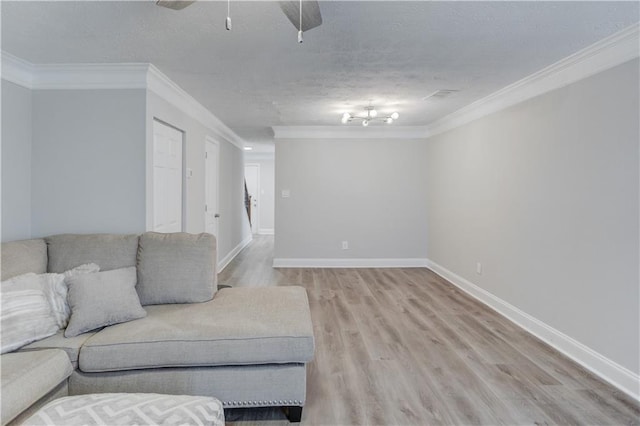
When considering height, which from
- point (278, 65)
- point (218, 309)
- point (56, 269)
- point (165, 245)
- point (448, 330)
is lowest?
point (448, 330)

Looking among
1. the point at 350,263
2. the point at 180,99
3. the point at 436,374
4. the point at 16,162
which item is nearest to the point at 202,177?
the point at 180,99

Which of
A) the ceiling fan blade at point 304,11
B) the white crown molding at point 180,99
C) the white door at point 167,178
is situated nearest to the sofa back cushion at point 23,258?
the white door at point 167,178

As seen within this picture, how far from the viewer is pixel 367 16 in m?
2.13

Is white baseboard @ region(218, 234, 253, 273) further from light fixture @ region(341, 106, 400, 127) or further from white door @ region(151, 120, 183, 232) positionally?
light fixture @ region(341, 106, 400, 127)

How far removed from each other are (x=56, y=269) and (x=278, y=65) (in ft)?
7.22

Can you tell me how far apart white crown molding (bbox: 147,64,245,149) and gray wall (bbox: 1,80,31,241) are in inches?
39.6

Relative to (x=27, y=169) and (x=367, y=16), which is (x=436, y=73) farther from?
(x=27, y=169)

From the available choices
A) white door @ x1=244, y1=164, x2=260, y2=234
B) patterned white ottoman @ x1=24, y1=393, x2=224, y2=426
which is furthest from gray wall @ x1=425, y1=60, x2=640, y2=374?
white door @ x1=244, y1=164, x2=260, y2=234

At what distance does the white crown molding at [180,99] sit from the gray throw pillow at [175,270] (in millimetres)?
1457

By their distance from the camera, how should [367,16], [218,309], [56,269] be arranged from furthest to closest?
[56,269], [218,309], [367,16]

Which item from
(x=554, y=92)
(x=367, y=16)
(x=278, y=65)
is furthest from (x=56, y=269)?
(x=554, y=92)

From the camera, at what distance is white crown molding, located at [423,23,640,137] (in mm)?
2346

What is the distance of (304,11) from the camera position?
5.30 ft

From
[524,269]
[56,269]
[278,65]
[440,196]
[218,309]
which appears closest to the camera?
[218,309]
